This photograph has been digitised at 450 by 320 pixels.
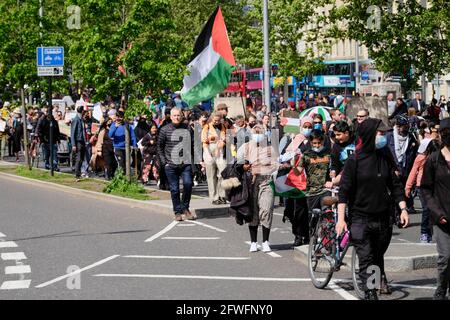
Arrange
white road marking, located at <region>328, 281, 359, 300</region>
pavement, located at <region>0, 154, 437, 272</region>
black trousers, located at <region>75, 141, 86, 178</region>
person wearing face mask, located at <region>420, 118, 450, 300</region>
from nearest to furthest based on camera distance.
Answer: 1. person wearing face mask, located at <region>420, 118, 450, 300</region>
2. white road marking, located at <region>328, 281, 359, 300</region>
3. pavement, located at <region>0, 154, 437, 272</region>
4. black trousers, located at <region>75, 141, 86, 178</region>

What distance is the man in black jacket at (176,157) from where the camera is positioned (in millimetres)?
18812

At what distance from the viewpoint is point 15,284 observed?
41.2ft

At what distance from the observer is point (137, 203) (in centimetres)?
2153

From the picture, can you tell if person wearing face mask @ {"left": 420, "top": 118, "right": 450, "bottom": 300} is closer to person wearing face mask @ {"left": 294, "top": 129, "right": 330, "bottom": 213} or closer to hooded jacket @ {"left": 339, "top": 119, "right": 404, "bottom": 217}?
hooded jacket @ {"left": 339, "top": 119, "right": 404, "bottom": 217}

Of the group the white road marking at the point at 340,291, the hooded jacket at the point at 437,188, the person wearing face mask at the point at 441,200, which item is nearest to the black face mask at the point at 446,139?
the person wearing face mask at the point at 441,200

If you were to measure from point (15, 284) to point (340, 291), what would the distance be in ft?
11.9

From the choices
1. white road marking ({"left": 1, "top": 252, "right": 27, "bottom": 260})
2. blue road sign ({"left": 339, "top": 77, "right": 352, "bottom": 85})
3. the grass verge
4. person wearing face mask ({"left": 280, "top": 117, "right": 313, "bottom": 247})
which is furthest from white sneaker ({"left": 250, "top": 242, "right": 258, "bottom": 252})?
blue road sign ({"left": 339, "top": 77, "right": 352, "bottom": 85})

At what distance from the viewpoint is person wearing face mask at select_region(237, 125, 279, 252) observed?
599 inches

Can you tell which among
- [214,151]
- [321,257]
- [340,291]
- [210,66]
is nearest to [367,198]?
[340,291]

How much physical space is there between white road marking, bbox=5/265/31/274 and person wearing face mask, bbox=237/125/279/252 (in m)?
3.13

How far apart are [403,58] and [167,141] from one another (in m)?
20.0

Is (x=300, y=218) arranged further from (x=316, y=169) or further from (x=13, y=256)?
(x=13, y=256)
